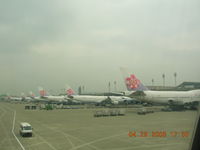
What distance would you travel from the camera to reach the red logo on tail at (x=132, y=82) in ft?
136

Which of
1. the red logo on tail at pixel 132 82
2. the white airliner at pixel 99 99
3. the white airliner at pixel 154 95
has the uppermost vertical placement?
the red logo on tail at pixel 132 82

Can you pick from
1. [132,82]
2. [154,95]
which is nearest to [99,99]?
[132,82]

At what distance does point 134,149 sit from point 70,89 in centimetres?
6640

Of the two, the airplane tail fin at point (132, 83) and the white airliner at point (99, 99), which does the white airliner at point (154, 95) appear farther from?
the white airliner at point (99, 99)

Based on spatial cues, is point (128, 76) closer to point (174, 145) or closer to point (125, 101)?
point (125, 101)

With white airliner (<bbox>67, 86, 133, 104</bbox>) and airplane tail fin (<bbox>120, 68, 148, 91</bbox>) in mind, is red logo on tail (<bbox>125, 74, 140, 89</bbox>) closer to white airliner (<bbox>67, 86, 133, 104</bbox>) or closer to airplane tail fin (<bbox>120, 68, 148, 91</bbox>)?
airplane tail fin (<bbox>120, 68, 148, 91</bbox>)

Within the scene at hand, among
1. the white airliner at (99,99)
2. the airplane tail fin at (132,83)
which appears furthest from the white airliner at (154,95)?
the white airliner at (99,99)

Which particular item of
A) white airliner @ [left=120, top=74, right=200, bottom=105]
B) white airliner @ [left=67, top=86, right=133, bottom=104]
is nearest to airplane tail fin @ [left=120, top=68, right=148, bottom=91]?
white airliner @ [left=120, top=74, right=200, bottom=105]

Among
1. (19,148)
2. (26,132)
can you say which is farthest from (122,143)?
(26,132)

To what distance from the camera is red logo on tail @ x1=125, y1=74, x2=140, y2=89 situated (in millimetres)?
41500

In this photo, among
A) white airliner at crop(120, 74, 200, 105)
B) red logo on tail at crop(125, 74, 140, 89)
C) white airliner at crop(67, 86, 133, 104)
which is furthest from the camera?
white airliner at crop(67, 86, 133, 104)

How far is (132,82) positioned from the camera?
4162 centimetres

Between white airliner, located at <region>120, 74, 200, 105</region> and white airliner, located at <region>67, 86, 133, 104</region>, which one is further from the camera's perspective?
white airliner, located at <region>67, 86, 133, 104</region>

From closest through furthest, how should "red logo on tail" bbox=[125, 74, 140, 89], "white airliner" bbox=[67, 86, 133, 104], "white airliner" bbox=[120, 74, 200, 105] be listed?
"white airliner" bbox=[120, 74, 200, 105], "red logo on tail" bbox=[125, 74, 140, 89], "white airliner" bbox=[67, 86, 133, 104]
